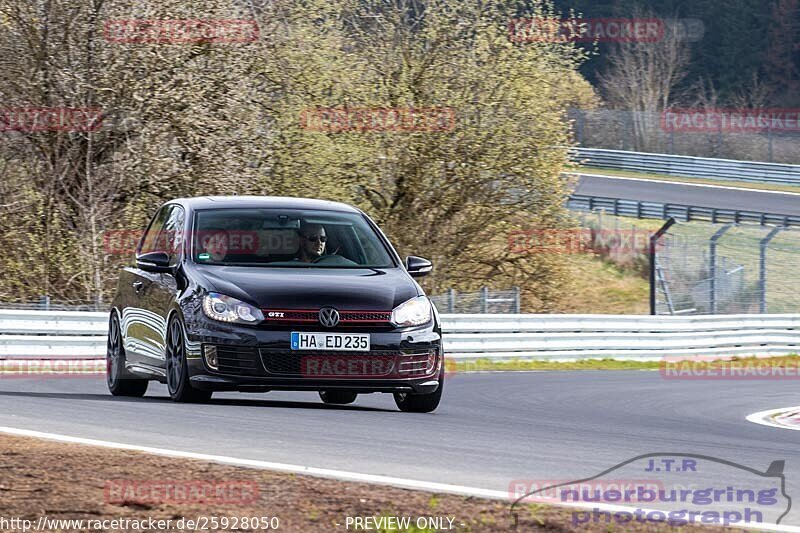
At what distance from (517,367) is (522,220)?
A: 913 centimetres

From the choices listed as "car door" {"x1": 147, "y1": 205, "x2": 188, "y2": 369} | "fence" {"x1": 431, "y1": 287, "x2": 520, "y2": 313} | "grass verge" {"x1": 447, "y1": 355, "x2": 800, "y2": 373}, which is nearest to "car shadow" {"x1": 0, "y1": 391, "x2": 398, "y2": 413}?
"car door" {"x1": 147, "y1": 205, "x2": 188, "y2": 369}

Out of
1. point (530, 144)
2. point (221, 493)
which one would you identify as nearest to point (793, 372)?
point (530, 144)

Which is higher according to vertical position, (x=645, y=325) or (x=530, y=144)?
(x=530, y=144)

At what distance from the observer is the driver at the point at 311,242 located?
11336 mm

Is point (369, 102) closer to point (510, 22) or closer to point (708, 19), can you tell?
point (510, 22)

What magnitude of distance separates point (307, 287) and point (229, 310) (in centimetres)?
58

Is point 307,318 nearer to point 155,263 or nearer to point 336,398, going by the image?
point 155,263

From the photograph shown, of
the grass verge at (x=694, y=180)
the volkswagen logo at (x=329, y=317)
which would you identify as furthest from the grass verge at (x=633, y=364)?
the grass verge at (x=694, y=180)

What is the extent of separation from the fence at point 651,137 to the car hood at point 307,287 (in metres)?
53.2

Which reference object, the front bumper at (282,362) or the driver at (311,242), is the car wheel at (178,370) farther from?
the driver at (311,242)

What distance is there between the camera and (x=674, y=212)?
1775 inches

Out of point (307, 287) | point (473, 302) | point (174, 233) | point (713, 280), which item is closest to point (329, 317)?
point (307, 287)

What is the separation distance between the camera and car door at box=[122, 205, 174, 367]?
1148 cm

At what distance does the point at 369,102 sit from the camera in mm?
29891
